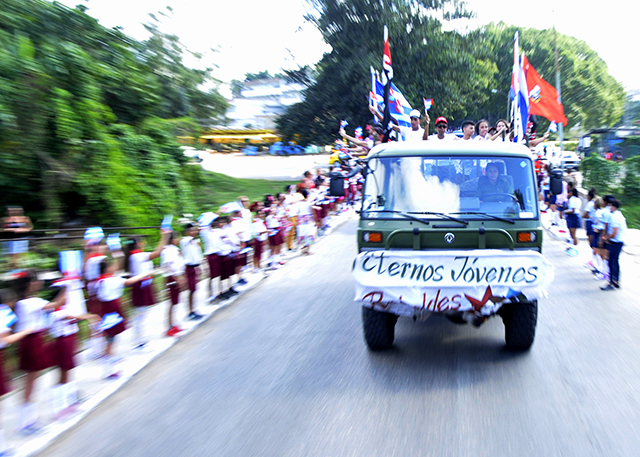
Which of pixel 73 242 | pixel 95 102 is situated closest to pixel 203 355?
pixel 73 242

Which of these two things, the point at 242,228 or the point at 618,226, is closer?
the point at 618,226

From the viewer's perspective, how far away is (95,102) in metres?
11.5

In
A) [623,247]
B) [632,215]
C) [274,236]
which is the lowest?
[632,215]

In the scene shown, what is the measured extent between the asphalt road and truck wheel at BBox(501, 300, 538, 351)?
0.20m

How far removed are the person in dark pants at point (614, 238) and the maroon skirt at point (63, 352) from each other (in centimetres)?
814

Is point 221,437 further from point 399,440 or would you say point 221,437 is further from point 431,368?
point 431,368

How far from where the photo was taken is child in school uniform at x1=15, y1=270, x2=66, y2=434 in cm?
501

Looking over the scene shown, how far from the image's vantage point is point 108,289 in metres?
6.35

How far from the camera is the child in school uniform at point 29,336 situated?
5012 mm

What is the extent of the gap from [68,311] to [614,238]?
26.9ft

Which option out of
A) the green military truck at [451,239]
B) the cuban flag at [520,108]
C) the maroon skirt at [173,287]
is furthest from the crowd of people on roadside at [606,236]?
A: the maroon skirt at [173,287]

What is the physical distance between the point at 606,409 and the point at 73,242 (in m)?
9.94

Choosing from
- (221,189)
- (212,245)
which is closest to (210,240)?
(212,245)

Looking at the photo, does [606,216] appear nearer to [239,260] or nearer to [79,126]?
[239,260]
